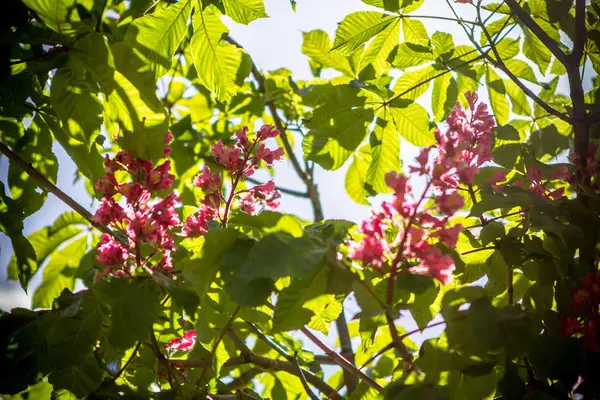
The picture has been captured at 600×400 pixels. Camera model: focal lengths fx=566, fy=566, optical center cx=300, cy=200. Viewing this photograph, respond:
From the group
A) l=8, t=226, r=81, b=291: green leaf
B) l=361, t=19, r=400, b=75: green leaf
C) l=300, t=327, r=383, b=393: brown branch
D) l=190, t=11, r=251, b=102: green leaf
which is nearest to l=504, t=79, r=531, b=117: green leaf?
A: l=361, t=19, r=400, b=75: green leaf

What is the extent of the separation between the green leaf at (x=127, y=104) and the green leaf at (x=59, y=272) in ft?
2.52

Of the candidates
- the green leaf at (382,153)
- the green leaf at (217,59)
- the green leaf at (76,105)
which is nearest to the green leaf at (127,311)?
the green leaf at (76,105)

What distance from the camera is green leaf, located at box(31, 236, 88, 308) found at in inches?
59.9

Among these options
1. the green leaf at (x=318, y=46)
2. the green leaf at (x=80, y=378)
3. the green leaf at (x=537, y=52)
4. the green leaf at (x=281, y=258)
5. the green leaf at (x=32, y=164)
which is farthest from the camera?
the green leaf at (x=318, y=46)

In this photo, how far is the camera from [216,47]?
46.7 inches

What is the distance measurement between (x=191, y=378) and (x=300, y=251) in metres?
0.82

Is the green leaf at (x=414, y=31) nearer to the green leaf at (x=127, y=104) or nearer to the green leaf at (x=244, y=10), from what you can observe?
the green leaf at (x=244, y=10)

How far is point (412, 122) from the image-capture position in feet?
4.45

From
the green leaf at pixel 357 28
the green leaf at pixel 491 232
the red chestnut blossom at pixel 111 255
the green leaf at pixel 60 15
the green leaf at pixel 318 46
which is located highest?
the green leaf at pixel 318 46

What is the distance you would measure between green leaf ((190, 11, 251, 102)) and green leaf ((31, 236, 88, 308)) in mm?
724

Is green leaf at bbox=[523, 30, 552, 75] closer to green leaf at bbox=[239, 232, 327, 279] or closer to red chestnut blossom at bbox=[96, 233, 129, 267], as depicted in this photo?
green leaf at bbox=[239, 232, 327, 279]

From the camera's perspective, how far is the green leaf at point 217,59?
1.17 meters

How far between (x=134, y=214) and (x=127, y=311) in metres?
0.16

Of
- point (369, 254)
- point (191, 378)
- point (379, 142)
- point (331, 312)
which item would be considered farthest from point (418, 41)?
point (191, 378)
